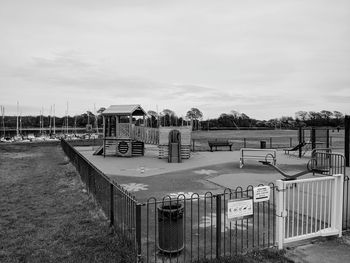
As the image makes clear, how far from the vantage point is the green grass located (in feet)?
16.2

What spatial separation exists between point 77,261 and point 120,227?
46.1 inches

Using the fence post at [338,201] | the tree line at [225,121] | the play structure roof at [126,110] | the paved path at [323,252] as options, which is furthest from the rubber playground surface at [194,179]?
the tree line at [225,121]

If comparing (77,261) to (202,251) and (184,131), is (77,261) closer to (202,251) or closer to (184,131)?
(202,251)

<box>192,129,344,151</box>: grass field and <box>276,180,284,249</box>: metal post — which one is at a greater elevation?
<box>276,180,284,249</box>: metal post

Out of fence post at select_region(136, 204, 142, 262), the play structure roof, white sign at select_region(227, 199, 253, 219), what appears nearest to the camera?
fence post at select_region(136, 204, 142, 262)

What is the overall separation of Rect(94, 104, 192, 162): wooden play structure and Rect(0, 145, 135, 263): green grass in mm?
9087

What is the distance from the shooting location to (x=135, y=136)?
2267cm

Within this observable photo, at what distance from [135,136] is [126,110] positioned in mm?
2249

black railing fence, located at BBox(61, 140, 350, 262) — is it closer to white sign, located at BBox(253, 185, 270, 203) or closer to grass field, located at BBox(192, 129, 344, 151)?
white sign, located at BBox(253, 185, 270, 203)

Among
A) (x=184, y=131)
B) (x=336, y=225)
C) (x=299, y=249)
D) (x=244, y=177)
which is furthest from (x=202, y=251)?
(x=184, y=131)

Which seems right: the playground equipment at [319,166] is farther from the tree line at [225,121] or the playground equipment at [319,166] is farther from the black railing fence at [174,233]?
the tree line at [225,121]

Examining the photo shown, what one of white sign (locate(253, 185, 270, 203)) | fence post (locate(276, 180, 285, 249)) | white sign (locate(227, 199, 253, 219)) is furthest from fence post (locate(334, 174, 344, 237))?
white sign (locate(227, 199, 253, 219))

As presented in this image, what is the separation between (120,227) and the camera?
5.71m

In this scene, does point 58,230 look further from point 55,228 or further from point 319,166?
point 319,166
